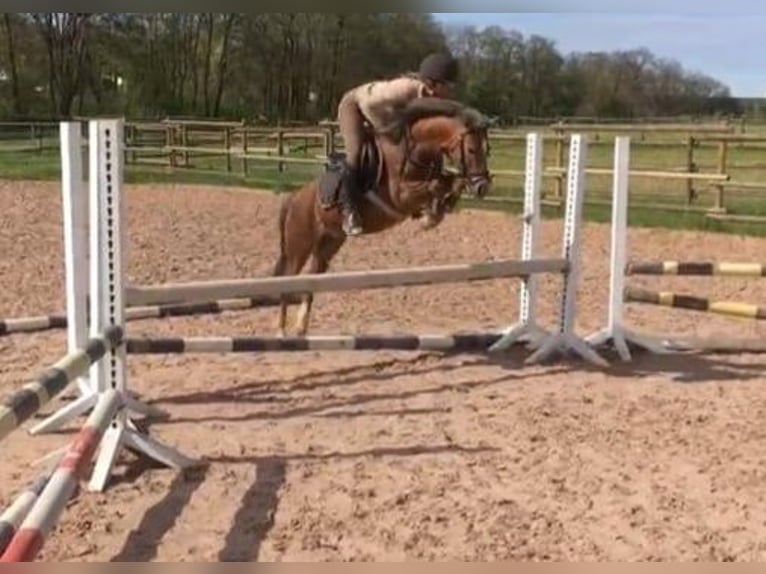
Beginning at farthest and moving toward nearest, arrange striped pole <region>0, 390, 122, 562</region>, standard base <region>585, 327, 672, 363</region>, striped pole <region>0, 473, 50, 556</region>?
standard base <region>585, 327, 672, 363</region>
striped pole <region>0, 473, 50, 556</region>
striped pole <region>0, 390, 122, 562</region>

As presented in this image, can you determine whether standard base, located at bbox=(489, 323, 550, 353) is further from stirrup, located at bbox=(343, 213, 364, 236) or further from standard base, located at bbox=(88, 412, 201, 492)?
standard base, located at bbox=(88, 412, 201, 492)

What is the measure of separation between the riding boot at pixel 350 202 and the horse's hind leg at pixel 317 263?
392 millimetres

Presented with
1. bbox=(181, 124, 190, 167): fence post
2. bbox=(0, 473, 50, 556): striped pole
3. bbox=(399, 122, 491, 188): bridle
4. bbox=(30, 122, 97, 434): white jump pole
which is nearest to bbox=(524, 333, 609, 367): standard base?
bbox=(399, 122, 491, 188): bridle

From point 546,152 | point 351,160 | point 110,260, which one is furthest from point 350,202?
point 546,152

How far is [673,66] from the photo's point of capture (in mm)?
5973

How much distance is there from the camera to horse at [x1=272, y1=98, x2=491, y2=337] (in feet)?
15.4

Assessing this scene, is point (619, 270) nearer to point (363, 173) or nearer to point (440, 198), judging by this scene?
point (440, 198)

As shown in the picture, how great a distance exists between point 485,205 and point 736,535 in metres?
10.2

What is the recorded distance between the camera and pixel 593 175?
55.8 feet

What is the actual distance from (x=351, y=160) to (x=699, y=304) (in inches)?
77.8

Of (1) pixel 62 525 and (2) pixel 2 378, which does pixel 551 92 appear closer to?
(2) pixel 2 378

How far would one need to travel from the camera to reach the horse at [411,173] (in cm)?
468

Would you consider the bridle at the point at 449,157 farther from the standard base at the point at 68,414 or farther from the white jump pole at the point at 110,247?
the standard base at the point at 68,414

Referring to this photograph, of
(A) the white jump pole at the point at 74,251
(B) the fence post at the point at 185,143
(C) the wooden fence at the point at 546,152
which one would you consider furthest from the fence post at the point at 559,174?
(A) the white jump pole at the point at 74,251
